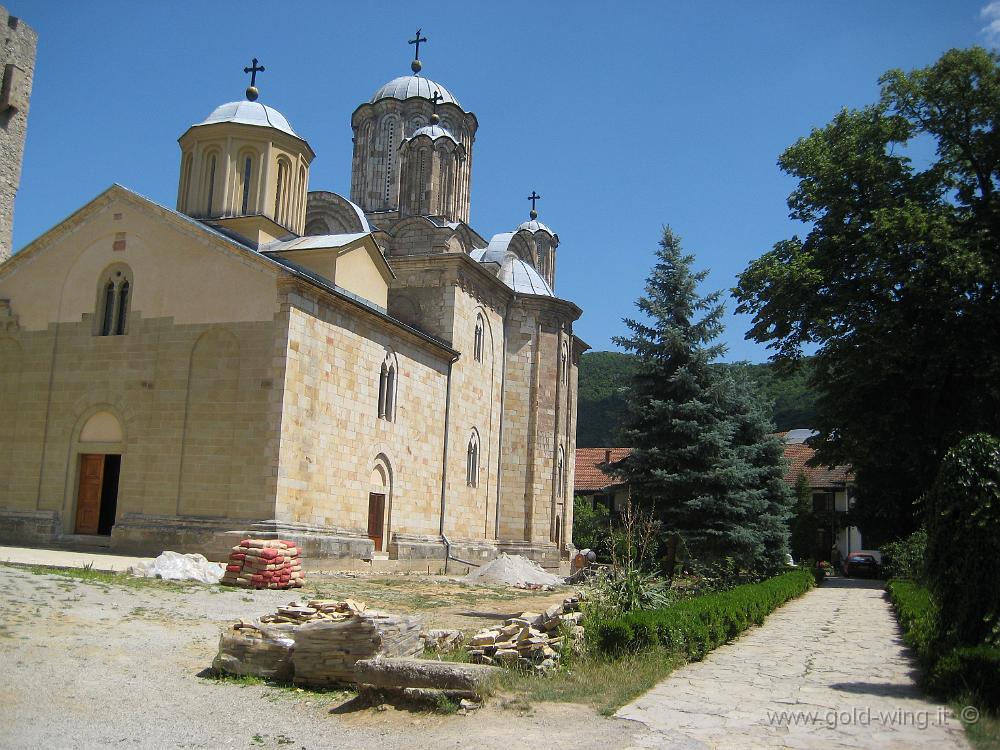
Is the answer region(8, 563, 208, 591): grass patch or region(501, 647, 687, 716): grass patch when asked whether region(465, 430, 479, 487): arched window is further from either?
region(501, 647, 687, 716): grass patch

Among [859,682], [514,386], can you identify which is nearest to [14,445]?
[514,386]

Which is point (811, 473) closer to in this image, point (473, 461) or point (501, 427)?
point (501, 427)

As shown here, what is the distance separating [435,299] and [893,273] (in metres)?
12.2

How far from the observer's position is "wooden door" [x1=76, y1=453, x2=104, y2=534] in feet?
61.0

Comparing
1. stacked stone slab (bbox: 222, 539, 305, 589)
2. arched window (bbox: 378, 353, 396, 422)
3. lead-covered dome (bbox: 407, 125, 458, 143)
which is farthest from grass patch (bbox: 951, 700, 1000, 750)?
lead-covered dome (bbox: 407, 125, 458, 143)

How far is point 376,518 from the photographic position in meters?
20.8

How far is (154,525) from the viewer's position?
17.2 metres

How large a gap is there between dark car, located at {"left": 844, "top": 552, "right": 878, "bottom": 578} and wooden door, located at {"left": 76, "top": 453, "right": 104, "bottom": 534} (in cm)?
2760

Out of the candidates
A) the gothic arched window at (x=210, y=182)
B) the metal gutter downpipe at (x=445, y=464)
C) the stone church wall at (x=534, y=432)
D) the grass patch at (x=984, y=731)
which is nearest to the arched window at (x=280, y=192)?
the gothic arched window at (x=210, y=182)

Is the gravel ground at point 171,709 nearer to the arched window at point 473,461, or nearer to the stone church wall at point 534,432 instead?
the arched window at point 473,461

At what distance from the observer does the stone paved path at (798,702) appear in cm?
610

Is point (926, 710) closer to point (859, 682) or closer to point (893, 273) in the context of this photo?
point (859, 682)

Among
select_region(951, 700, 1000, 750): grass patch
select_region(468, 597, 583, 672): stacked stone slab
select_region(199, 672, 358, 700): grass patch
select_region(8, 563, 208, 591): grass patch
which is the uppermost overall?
select_region(8, 563, 208, 591): grass patch

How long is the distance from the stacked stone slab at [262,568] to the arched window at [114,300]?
748 cm
